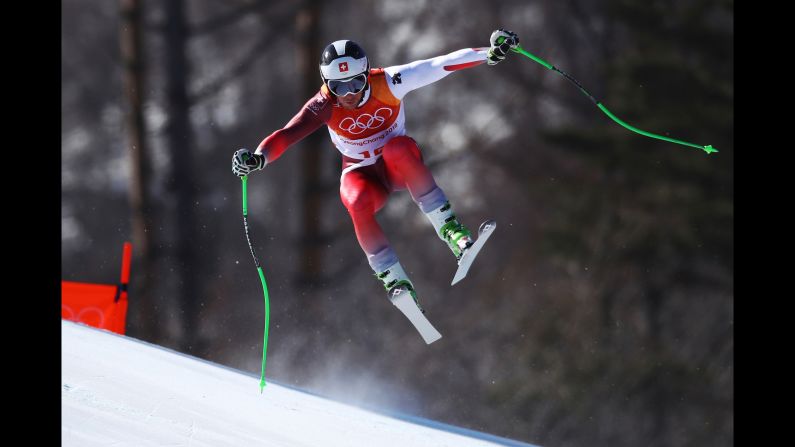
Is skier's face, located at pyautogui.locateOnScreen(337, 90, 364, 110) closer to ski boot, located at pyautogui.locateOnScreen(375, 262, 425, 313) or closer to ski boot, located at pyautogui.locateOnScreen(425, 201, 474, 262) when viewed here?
ski boot, located at pyautogui.locateOnScreen(425, 201, 474, 262)

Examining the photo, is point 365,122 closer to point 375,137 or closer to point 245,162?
point 375,137

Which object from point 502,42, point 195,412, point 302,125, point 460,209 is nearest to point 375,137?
point 302,125

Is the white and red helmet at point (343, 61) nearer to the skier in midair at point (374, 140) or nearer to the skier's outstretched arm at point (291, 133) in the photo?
the skier in midair at point (374, 140)

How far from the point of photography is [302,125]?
3.66 m

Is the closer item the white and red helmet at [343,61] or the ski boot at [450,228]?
the white and red helmet at [343,61]

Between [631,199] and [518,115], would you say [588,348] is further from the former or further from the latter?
[518,115]

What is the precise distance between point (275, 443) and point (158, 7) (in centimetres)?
586

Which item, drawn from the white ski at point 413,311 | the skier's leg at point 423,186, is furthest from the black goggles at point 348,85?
the white ski at point 413,311

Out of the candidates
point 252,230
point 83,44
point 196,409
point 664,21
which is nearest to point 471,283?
point 252,230

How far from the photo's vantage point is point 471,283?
24.9 ft

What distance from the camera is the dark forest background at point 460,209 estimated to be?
263 inches

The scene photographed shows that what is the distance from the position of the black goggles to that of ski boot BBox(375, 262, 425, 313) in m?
0.79

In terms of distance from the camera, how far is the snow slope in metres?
3.61

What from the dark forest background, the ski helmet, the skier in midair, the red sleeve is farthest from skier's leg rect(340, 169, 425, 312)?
the dark forest background
